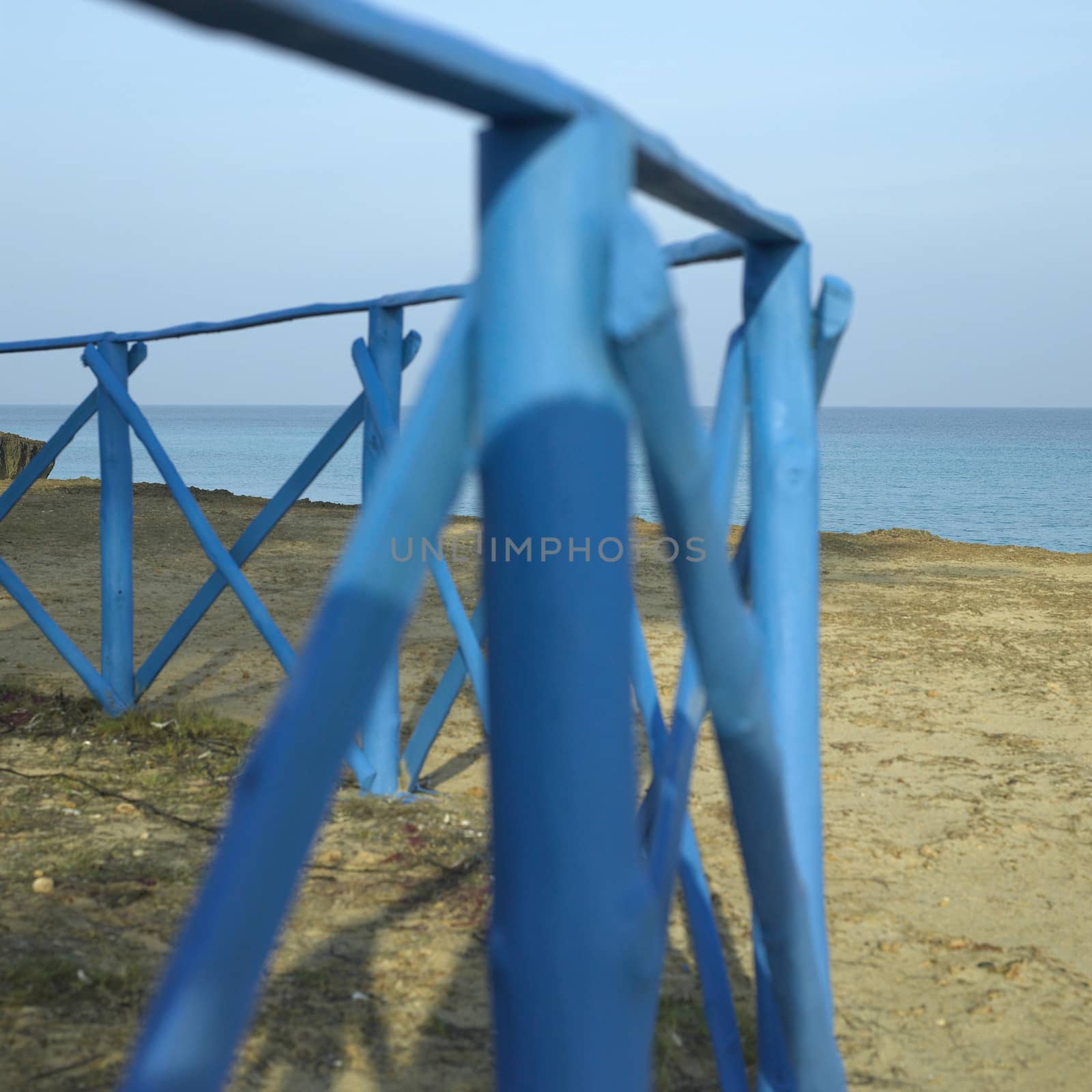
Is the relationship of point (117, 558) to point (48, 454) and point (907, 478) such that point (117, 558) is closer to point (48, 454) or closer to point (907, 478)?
point (48, 454)

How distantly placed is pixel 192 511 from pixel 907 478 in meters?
49.7

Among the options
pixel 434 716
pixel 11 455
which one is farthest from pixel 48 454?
pixel 11 455

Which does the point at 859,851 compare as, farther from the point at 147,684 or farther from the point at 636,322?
the point at 636,322

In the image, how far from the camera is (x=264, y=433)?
11025cm

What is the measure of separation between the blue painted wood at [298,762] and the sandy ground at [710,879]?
6.81ft

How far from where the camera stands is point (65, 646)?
5.64 metres

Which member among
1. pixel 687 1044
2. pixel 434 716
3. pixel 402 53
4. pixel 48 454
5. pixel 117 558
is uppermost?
pixel 402 53

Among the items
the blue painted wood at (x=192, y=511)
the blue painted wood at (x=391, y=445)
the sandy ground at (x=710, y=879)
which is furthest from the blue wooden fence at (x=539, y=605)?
the blue painted wood at (x=192, y=511)

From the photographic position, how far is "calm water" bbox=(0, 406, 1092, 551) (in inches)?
1245

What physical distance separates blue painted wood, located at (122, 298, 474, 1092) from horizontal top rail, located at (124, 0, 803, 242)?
0.24 meters

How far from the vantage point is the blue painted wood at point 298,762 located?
952 mm

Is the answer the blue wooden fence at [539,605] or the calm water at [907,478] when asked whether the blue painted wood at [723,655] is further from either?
the calm water at [907,478]

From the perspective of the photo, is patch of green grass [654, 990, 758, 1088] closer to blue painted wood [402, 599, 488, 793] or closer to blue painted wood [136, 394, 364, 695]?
blue painted wood [402, 599, 488, 793]

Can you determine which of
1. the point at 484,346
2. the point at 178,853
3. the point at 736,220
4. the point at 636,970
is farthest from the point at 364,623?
the point at 178,853
